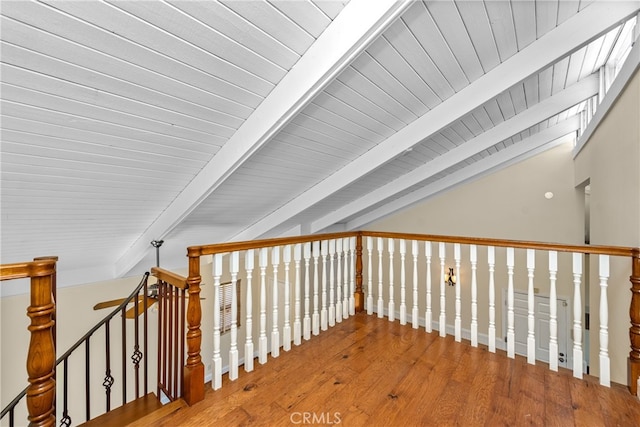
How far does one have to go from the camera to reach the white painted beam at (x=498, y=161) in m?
4.23

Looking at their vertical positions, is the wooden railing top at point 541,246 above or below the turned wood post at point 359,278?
above

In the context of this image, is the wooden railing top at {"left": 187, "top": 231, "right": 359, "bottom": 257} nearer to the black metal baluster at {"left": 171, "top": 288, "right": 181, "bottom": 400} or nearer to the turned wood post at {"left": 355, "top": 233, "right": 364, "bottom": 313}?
the black metal baluster at {"left": 171, "top": 288, "right": 181, "bottom": 400}

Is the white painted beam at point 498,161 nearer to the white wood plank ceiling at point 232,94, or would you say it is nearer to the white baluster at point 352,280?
the white wood plank ceiling at point 232,94

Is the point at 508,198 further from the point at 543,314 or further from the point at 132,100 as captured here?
the point at 132,100

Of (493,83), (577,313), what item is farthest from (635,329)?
(493,83)

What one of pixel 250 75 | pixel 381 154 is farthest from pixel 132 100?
pixel 381 154

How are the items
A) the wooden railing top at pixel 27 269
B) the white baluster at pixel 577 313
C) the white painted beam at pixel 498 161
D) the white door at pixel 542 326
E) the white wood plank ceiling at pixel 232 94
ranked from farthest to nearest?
the white door at pixel 542 326
the white painted beam at pixel 498 161
the white baluster at pixel 577 313
the white wood plank ceiling at pixel 232 94
the wooden railing top at pixel 27 269

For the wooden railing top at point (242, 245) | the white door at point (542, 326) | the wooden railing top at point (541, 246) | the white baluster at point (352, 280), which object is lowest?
the white door at point (542, 326)

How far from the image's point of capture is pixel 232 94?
1.78 metres

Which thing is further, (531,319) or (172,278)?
(531,319)

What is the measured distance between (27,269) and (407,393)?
2016 millimetres

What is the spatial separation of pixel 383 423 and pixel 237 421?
0.79 metres

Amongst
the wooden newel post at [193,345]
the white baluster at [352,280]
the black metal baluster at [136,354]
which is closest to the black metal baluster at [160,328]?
the black metal baluster at [136,354]

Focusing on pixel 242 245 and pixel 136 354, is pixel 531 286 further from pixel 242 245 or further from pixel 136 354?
pixel 136 354
